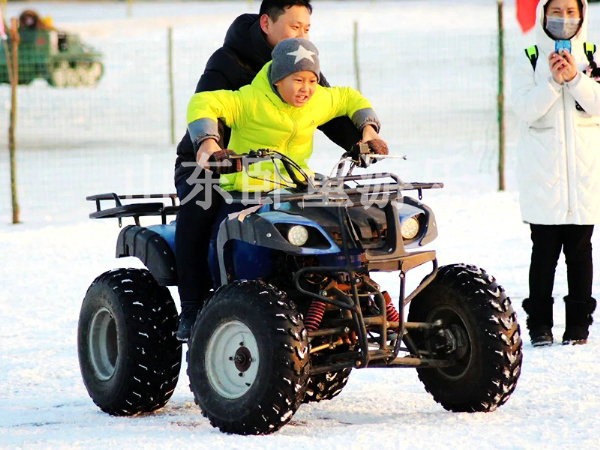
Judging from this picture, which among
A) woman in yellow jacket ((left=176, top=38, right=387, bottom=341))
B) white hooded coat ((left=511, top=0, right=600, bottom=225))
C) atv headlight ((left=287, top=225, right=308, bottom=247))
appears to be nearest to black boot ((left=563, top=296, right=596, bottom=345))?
white hooded coat ((left=511, top=0, right=600, bottom=225))

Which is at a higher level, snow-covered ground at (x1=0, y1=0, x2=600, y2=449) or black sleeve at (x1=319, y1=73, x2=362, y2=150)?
black sleeve at (x1=319, y1=73, x2=362, y2=150)

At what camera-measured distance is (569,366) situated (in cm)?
682

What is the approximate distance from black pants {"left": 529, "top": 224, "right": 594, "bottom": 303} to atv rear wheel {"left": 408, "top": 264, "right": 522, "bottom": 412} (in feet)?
6.70

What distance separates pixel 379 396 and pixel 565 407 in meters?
0.97

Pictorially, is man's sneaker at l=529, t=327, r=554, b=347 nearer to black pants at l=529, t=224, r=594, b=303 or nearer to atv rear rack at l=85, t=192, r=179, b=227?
black pants at l=529, t=224, r=594, b=303

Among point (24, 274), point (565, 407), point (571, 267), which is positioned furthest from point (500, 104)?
point (565, 407)

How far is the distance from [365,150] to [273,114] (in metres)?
0.44

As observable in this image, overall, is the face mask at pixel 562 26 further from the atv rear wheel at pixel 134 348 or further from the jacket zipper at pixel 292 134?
the atv rear wheel at pixel 134 348

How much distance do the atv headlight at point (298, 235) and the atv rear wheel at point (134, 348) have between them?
1114 millimetres

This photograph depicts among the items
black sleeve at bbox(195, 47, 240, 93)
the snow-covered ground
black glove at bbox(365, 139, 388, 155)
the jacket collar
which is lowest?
the snow-covered ground

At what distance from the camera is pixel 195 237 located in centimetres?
586

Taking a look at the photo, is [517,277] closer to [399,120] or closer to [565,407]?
[565,407]

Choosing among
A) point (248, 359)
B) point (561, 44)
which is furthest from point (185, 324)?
point (561, 44)

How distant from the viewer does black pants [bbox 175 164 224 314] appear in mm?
5844
